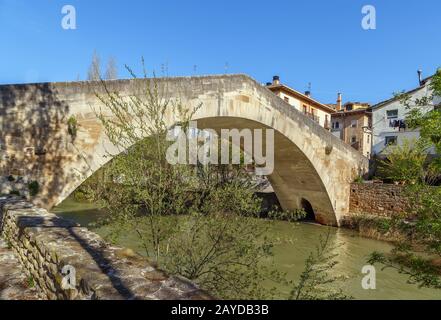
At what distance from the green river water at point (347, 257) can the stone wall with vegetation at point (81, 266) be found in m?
2.44

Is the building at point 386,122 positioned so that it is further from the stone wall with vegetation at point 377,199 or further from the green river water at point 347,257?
the green river water at point 347,257

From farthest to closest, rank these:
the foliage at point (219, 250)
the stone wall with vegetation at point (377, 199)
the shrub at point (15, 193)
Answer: the stone wall with vegetation at point (377, 199)
the shrub at point (15, 193)
the foliage at point (219, 250)

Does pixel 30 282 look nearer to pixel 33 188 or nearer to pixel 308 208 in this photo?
pixel 33 188

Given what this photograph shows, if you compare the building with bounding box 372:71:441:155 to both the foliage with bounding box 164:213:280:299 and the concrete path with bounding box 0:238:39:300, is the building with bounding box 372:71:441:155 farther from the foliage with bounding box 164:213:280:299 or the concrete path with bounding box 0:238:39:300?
the concrete path with bounding box 0:238:39:300

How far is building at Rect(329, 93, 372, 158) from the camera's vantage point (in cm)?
2928

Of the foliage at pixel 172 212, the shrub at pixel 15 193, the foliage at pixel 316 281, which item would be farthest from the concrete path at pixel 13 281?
the foliage at pixel 316 281

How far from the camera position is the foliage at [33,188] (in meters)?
7.28

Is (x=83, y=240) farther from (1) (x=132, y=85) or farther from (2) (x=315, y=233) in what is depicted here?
(2) (x=315, y=233)

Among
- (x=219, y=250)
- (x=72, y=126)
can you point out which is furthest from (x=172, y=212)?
(x=72, y=126)

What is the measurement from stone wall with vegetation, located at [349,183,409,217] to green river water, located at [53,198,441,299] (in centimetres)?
135

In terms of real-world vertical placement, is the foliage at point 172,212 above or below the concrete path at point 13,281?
above

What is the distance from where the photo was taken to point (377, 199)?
45.8 ft

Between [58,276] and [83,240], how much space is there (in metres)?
0.70
